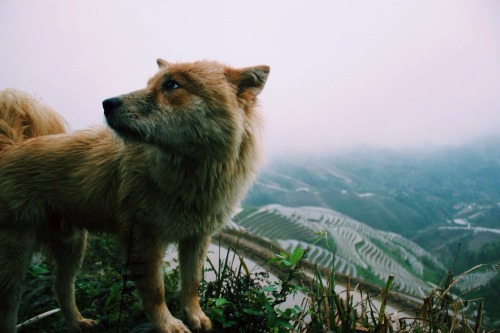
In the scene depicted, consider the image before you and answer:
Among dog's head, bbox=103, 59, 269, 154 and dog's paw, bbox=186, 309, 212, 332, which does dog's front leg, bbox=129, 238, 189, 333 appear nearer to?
dog's paw, bbox=186, 309, 212, 332

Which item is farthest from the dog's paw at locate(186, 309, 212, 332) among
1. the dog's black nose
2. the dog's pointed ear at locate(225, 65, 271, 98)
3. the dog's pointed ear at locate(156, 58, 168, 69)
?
the dog's pointed ear at locate(156, 58, 168, 69)

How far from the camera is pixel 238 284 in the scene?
109 inches

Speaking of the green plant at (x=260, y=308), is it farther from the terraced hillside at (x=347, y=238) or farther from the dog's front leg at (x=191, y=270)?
the terraced hillside at (x=347, y=238)

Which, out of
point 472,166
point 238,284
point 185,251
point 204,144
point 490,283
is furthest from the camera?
point 472,166

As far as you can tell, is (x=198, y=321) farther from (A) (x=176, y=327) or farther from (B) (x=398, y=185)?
(B) (x=398, y=185)

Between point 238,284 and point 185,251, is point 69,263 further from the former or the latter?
point 238,284

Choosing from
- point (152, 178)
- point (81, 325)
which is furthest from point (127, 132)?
point (81, 325)

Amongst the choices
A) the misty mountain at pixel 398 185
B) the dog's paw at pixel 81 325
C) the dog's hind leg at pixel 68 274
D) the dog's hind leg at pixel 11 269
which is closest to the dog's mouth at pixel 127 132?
the dog's hind leg at pixel 11 269

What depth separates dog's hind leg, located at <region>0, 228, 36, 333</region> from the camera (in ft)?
7.28

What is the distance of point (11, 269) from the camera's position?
2.23m

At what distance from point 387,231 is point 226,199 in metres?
13.4

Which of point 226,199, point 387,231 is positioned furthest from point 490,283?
point 387,231

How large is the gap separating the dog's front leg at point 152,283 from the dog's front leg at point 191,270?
0.22 metres

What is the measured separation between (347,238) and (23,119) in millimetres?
12574
